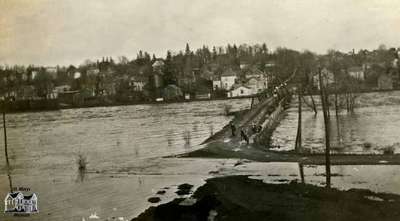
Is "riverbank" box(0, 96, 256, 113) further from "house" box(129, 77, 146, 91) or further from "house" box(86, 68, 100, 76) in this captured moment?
"house" box(86, 68, 100, 76)

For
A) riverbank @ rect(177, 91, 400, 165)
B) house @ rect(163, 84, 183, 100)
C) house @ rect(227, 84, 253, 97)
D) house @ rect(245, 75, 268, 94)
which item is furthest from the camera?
house @ rect(227, 84, 253, 97)

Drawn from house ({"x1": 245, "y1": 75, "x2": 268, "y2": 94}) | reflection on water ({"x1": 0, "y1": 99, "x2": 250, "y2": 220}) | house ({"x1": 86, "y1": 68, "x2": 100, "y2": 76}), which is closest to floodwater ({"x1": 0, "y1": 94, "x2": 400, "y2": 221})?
reflection on water ({"x1": 0, "y1": 99, "x2": 250, "y2": 220})

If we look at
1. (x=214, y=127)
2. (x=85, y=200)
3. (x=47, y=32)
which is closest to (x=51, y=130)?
(x=85, y=200)

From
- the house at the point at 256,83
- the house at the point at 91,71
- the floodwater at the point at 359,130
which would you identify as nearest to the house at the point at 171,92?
the house at the point at 256,83

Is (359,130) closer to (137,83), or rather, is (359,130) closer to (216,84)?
(216,84)

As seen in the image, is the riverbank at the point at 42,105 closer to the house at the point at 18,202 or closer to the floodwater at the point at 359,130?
the house at the point at 18,202

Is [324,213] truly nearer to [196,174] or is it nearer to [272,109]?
[196,174]

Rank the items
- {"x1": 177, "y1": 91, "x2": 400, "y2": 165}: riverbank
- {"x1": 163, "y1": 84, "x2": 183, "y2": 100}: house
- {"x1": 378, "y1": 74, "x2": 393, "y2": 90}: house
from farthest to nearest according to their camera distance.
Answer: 1. {"x1": 163, "y1": 84, "x2": 183, "y2": 100}: house
2. {"x1": 177, "y1": 91, "x2": 400, "y2": 165}: riverbank
3. {"x1": 378, "y1": 74, "x2": 393, "y2": 90}: house

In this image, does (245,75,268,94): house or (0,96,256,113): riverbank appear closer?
(0,96,256,113): riverbank
